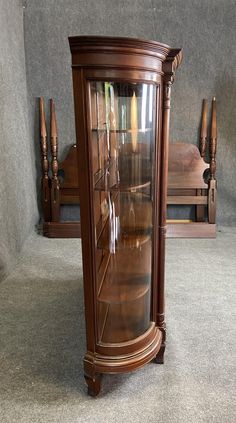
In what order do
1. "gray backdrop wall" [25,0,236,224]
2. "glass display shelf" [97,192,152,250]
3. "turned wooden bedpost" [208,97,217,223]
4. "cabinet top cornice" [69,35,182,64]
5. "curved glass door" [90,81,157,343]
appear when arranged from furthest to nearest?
"turned wooden bedpost" [208,97,217,223]
"gray backdrop wall" [25,0,236,224]
"glass display shelf" [97,192,152,250]
"curved glass door" [90,81,157,343]
"cabinet top cornice" [69,35,182,64]

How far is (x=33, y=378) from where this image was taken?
1.38m

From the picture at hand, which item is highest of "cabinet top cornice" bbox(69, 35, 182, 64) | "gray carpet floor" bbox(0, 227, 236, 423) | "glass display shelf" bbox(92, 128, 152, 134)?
"cabinet top cornice" bbox(69, 35, 182, 64)

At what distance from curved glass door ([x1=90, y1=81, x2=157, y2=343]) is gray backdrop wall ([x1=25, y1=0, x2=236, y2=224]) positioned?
5.81ft

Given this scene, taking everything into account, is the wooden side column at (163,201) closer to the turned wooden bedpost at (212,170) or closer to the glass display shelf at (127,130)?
the glass display shelf at (127,130)

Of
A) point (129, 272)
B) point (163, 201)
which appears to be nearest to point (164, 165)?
point (163, 201)

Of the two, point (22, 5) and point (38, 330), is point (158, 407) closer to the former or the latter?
point (38, 330)

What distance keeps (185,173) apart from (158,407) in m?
1.99

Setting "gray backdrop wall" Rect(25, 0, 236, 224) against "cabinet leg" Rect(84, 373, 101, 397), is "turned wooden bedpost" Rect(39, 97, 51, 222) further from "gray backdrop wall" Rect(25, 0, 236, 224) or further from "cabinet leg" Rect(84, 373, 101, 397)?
"cabinet leg" Rect(84, 373, 101, 397)

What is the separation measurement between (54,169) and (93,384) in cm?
196

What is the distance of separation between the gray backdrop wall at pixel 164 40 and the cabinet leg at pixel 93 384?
7.04ft

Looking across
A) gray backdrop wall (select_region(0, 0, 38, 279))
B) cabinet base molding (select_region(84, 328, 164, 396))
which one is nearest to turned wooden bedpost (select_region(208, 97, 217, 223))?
gray backdrop wall (select_region(0, 0, 38, 279))

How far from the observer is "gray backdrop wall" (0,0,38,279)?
234 cm

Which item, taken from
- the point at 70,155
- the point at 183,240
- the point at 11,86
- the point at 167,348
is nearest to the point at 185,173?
the point at 183,240

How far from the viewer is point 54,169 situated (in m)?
2.93
